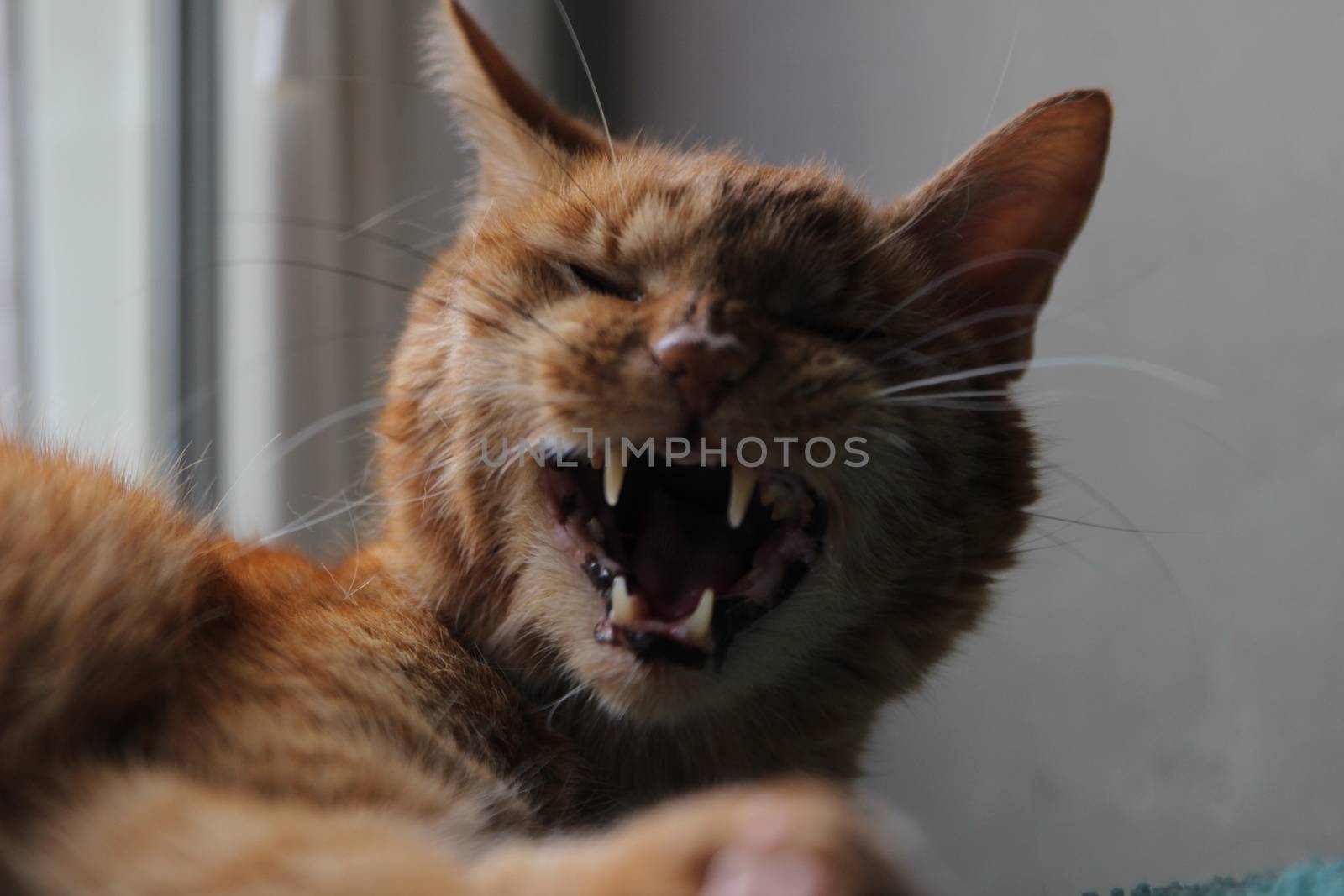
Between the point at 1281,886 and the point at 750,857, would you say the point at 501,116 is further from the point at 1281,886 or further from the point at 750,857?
the point at 1281,886

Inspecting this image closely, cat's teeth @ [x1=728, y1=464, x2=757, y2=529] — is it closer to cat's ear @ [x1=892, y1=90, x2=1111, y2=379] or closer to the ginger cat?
the ginger cat

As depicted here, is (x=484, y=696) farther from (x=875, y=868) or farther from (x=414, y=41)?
(x=414, y=41)

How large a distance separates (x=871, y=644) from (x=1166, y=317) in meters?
0.89

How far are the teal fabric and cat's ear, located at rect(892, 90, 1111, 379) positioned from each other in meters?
0.62

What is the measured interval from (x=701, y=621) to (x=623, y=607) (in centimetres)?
8

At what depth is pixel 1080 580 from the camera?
1.84 meters

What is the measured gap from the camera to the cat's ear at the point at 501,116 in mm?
1338

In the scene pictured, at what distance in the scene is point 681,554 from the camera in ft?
3.62

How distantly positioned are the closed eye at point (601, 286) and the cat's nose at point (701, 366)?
19 cm

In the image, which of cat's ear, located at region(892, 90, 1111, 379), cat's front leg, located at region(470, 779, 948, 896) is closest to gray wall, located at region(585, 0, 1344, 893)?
cat's ear, located at region(892, 90, 1111, 379)

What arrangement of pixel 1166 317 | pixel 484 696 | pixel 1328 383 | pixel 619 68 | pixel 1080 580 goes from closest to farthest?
pixel 484 696
pixel 1328 383
pixel 1166 317
pixel 1080 580
pixel 619 68

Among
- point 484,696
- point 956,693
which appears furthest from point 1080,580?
point 484,696

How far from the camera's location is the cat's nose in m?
0.97

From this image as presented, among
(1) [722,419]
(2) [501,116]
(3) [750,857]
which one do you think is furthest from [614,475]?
(2) [501,116]
